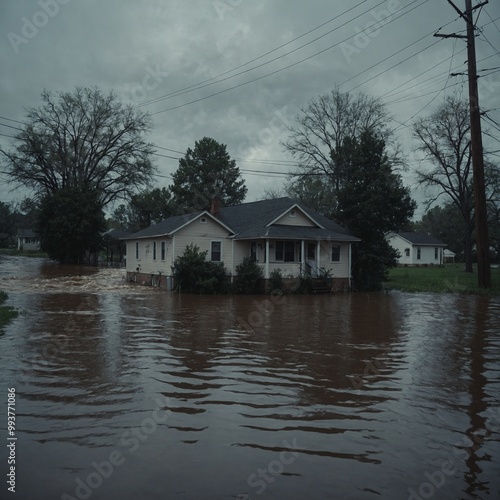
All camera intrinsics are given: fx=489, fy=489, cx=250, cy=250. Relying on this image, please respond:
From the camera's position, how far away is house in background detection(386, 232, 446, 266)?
6347 centimetres

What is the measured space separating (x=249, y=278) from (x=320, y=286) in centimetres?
445

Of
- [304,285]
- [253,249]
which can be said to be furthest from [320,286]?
[253,249]

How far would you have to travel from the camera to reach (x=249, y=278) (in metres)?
27.8

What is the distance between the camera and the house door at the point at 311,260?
30.2 meters

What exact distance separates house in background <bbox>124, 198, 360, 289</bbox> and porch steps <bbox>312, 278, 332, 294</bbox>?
2.29 ft

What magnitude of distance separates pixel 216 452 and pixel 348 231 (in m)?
28.2

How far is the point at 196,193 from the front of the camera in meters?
64.3

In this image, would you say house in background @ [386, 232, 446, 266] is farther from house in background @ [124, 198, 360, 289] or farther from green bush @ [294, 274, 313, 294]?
green bush @ [294, 274, 313, 294]

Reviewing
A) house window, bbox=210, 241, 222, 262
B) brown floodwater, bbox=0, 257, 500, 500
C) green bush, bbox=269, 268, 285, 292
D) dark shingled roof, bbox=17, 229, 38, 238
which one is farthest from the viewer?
dark shingled roof, bbox=17, 229, 38, 238

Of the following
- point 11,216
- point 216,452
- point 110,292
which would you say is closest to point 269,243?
point 110,292

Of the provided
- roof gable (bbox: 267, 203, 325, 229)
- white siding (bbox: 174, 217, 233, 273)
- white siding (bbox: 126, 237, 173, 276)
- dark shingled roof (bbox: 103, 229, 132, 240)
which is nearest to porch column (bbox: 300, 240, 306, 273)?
roof gable (bbox: 267, 203, 325, 229)

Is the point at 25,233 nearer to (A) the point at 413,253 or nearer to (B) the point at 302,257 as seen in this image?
(A) the point at 413,253

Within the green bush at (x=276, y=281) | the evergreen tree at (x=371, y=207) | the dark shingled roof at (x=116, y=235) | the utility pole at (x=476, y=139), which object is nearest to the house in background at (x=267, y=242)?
the green bush at (x=276, y=281)

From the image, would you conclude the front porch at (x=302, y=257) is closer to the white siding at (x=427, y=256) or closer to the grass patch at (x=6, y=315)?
the grass patch at (x=6, y=315)
